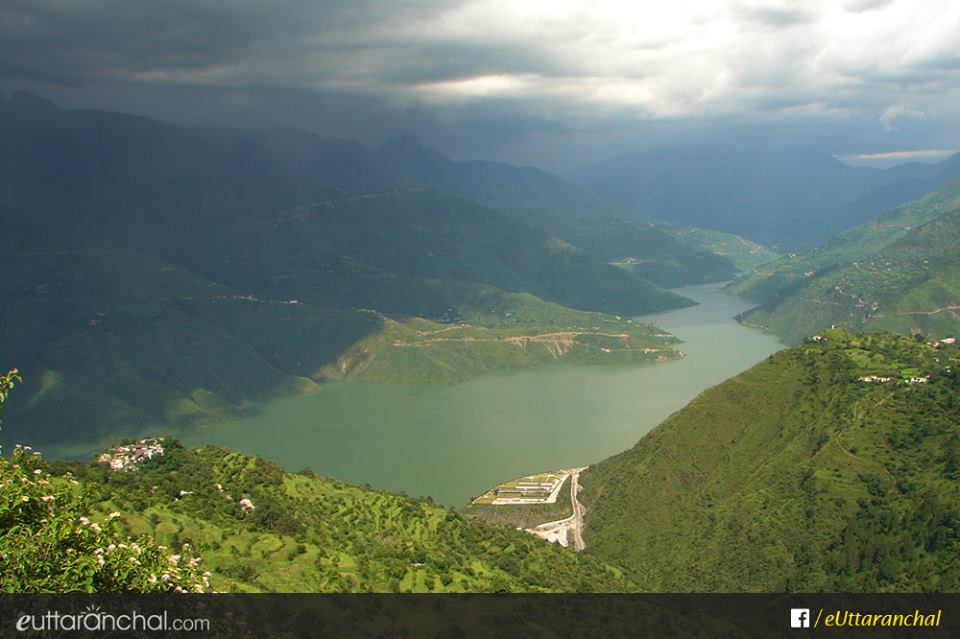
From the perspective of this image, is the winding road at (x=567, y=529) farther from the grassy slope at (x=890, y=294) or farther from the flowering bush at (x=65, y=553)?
the grassy slope at (x=890, y=294)

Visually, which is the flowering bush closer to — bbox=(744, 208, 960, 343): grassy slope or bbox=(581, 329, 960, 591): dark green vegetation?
bbox=(581, 329, 960, 591): dark green vegetation

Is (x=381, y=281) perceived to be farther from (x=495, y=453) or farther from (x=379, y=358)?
(x=495, y=453)

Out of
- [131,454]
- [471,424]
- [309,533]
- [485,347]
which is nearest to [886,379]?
[309,533]

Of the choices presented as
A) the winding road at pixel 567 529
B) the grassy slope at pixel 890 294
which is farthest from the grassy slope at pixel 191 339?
the winding road at pixel 567 529

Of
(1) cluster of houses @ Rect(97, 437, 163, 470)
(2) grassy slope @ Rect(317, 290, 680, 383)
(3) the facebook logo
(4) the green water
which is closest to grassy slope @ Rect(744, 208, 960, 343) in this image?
(4) the green water

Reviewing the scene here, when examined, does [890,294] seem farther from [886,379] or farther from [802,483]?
[802,483]
